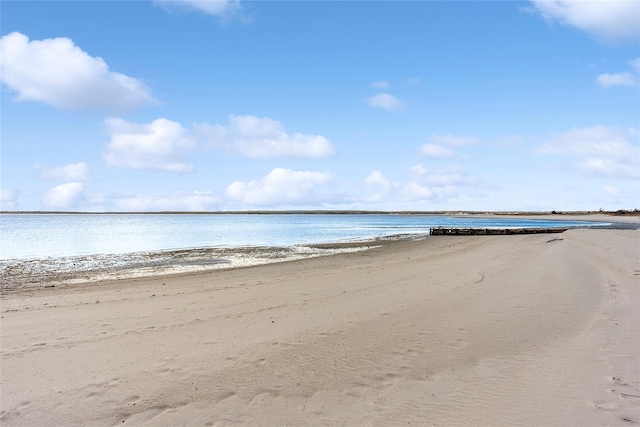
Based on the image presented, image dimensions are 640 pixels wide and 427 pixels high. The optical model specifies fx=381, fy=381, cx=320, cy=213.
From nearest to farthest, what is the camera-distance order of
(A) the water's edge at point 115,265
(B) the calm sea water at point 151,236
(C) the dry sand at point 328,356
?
(C) the dry sand at point 328,356 < (A) the water's edge at point 115,265 < (B) the calm sea water at point 151,236

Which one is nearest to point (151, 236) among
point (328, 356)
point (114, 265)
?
point (114, 265)

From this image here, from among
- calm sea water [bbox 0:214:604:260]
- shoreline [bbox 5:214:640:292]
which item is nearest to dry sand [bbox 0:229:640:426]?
shoreline [bbox 5:214:640:292]

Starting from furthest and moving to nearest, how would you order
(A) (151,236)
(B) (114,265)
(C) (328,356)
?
(A) (151,236) → (B) (114,265) → (C) (328,356)

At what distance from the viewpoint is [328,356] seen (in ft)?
23.2

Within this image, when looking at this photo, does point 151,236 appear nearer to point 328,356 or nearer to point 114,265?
point 114,265

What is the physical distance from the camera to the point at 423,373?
20.6 feet

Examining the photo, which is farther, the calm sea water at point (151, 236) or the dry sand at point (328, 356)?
the calm sea water at point (151, 236)

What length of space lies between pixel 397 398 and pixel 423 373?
1.04 m

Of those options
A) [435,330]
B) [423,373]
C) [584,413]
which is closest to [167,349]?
[423,373]

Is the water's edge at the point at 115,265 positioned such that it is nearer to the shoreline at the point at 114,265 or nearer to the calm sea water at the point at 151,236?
the shoreline at the point at 114,265

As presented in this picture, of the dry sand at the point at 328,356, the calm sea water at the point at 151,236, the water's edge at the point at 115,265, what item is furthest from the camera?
the calm sea water at the point at 151,236

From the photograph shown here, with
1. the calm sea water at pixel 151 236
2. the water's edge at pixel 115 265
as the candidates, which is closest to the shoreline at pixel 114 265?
the water's edge at pixel 115 265

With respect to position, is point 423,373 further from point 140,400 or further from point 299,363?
point 140,400

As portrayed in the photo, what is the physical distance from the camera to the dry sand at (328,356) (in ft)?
17.0
